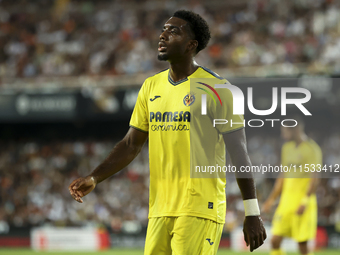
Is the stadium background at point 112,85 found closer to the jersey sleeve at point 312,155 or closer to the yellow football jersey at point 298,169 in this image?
the yellow football jersey at point 298,169

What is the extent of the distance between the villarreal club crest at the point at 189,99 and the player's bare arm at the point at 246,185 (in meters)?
0.35

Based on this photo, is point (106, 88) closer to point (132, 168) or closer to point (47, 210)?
point (132, 168)

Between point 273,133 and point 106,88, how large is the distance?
550cm

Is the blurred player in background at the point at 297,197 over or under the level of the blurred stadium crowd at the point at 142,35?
under

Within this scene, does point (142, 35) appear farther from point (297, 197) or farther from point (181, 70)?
point (181, 70)

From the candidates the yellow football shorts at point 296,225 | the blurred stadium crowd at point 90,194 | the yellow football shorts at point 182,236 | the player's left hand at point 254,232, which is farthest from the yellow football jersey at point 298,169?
the blurred stadium crowd at point 90,194

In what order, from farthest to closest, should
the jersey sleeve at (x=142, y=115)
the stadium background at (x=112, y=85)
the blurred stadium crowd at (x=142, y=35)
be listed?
1. the blurred stadium crowd at (x=142, y=35)
2. the stadium background at (x=112, y=85)
3. the jersey sleeve at (x=142, y=115)

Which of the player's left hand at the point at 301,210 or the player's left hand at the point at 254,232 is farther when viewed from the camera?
the player's left hand at the point at 301,210

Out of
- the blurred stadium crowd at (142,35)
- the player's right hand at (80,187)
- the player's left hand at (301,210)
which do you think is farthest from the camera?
the blurred stadium crowd at (142,35)

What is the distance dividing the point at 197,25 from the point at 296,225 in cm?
526

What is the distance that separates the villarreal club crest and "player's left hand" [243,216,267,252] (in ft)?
3.01

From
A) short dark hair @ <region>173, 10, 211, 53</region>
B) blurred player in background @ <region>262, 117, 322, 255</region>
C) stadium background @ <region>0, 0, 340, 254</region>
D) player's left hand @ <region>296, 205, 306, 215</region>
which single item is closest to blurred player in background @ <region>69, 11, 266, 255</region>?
short dark hair @ <region>173, 10, 211, 53</region>

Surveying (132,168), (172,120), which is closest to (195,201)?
(172,120)

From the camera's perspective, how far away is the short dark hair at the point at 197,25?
12.7 ft
